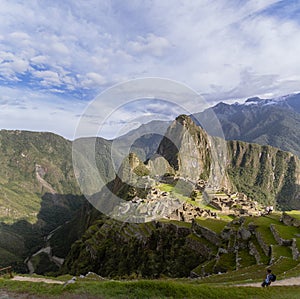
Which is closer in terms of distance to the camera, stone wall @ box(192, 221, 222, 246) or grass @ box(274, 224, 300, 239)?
grass @ box(274, 224, 300, 239)

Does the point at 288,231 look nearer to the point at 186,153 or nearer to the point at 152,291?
the point at 152,291

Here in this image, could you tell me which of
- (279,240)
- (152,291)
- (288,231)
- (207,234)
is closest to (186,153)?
(207,234)

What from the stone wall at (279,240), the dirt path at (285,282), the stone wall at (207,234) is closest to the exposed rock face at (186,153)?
the stone wall at (207,234)

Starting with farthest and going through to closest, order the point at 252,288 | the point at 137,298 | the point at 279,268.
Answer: the point at 279,268 < the point at 252,288 < the point at 137,298

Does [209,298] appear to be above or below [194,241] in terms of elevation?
above

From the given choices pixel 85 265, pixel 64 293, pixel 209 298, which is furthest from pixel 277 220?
pixel 85 265

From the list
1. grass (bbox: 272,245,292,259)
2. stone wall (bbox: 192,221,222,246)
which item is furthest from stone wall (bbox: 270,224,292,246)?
stone wall (bbox: 192,221,222,246)

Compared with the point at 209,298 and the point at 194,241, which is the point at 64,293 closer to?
the point at 209,298

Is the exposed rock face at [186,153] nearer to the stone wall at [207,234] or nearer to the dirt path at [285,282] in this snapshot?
the stone wall at [207,234]

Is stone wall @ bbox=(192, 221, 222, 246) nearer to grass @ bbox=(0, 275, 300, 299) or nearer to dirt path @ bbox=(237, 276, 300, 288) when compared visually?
dirt path @ bbox=(237, 276, 300, 288)

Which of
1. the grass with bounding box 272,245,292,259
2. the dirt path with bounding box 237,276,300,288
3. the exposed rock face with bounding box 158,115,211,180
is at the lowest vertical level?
the grass with bounding box 272,245,292,259

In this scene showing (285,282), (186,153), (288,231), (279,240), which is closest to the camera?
(285,282)
